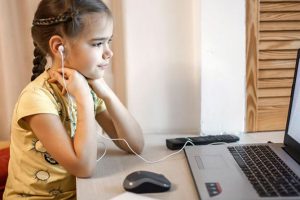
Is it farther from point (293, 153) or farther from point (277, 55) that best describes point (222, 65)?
point (293, 153)

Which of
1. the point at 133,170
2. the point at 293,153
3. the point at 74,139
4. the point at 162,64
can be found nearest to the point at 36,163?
the point at 74,139

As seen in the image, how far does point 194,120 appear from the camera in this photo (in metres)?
1.35

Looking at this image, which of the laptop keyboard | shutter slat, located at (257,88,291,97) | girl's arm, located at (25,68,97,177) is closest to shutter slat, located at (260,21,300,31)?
shutter slat, located at (257,88,291,97)

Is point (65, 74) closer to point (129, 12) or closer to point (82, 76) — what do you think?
point (82, 76)

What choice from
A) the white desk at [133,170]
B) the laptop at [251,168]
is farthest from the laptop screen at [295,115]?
the white desk at [133,170]

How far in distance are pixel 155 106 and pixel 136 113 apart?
0.25ft

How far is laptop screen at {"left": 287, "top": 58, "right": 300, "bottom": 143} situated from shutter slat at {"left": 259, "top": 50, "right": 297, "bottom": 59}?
1.05 ft

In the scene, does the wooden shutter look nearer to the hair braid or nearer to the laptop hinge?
the laptop hinge

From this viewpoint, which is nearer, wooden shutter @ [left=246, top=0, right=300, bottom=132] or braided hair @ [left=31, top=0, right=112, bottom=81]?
braided hair @ [left=31, top=0, right=112, bottom=81]

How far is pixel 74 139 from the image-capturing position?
922mm

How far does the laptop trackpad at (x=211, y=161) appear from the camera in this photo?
2.99 feet

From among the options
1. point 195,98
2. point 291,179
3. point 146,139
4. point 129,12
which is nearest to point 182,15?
point 129,12

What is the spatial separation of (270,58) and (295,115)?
0.36 m

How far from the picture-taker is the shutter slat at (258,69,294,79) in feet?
4.36
